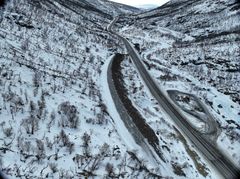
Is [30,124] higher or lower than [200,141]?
higher

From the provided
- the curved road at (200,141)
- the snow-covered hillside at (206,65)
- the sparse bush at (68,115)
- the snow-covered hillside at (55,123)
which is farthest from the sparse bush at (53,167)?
the curved road at (200,141)

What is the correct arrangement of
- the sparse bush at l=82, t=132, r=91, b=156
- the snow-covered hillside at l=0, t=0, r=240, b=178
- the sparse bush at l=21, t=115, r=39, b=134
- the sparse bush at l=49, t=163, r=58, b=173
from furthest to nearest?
the sparse bush at l=82, t=132, r=91, b=156, the sparse bush at l=21, t=115, r=39, b=134, the snow-covered hillside at l=0, t=0, r=240, b=178, the sparse bush at l=49, t=163, r=58, b=173

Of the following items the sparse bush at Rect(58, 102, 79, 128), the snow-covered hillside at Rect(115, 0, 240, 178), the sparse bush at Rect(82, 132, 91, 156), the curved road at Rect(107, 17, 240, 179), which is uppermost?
the snow-covered hillside at Rect(115, 0, 240, 178)

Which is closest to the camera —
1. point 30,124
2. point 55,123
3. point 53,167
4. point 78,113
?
point 53,167

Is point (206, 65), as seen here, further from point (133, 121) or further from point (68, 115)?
point (68, 115)

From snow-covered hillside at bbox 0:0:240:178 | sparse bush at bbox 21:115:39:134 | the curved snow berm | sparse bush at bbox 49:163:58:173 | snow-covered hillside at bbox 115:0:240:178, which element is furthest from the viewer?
snow-covered hillside at bbox 115:0:240:178

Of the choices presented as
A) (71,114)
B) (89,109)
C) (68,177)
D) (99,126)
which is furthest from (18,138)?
(89,109)

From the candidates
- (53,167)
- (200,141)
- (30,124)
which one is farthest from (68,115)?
(200,141)

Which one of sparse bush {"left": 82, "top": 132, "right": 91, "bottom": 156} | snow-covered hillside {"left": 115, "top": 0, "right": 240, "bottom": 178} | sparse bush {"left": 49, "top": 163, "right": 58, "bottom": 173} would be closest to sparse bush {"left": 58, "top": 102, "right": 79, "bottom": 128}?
sparse bush {"left": 82, "top": 132, "right": 91, "bottom": 156}

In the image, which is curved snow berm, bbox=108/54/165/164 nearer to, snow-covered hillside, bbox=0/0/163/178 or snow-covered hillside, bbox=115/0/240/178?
snow-covered hillside, bbox=0/0/163/178

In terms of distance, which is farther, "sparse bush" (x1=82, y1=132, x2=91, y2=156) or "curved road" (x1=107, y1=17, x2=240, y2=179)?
"curved road" (x1=107, y1=17, x2=240, y2=179)

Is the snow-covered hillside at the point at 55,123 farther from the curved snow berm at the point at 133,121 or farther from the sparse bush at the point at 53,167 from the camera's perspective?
the curved snow berm at the point at 133,121
